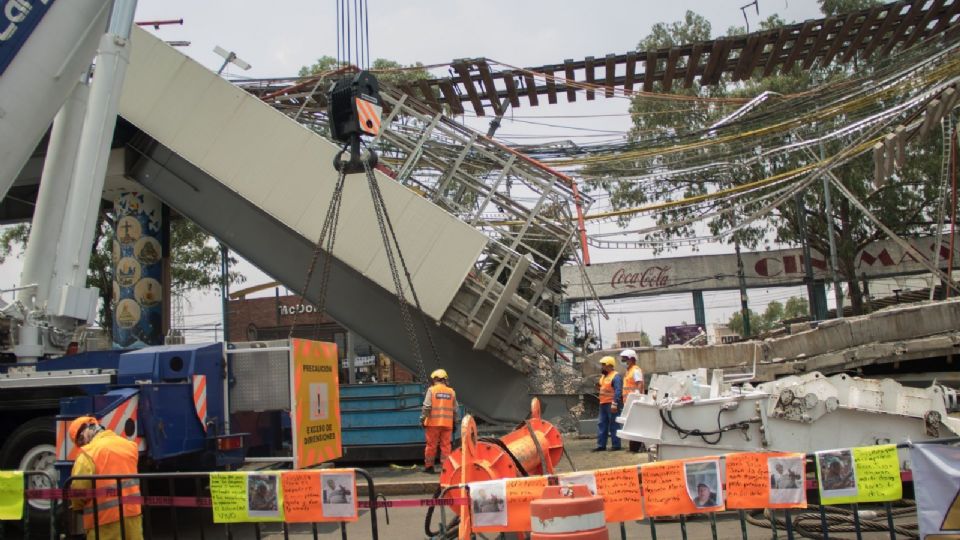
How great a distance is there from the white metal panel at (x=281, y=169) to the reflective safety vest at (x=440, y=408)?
2818mm

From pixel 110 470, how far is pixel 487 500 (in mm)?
3237

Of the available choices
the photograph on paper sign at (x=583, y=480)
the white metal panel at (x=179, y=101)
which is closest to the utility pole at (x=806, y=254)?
the white metal panel at (x=179, y=101)

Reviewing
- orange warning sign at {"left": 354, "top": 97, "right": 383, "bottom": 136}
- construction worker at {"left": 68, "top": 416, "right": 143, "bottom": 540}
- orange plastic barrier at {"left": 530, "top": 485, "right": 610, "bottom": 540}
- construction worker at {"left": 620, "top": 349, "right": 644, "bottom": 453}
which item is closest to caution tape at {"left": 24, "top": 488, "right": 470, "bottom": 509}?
construction worker at {"left": 68, "top": 416, "right": 143, "bottom": 540}

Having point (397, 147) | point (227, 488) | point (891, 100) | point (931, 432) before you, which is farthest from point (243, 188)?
point (891, 100)

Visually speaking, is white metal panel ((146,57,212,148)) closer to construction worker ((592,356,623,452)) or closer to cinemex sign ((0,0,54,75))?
cinemex sign ((0,0,54,75))

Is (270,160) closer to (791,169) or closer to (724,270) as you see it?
(791,169)

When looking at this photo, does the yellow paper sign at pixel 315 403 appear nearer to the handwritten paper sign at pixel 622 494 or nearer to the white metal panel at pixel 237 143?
the handwritten paper sign at pixel 622 494

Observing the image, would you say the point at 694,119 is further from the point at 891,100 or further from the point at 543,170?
the point at 543,170

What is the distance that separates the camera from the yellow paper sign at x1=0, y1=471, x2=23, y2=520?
258 inches

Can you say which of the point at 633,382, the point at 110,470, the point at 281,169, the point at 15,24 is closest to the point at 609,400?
the point at 633,382

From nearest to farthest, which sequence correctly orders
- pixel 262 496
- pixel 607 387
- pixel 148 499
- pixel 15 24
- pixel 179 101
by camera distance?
pixel 262 496
pixel 148 499
pixel 15 24
pixel 607 387
pixel 179 101

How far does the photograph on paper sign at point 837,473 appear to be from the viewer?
5520mm

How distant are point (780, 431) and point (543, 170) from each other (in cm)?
688

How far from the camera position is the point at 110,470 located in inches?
251
